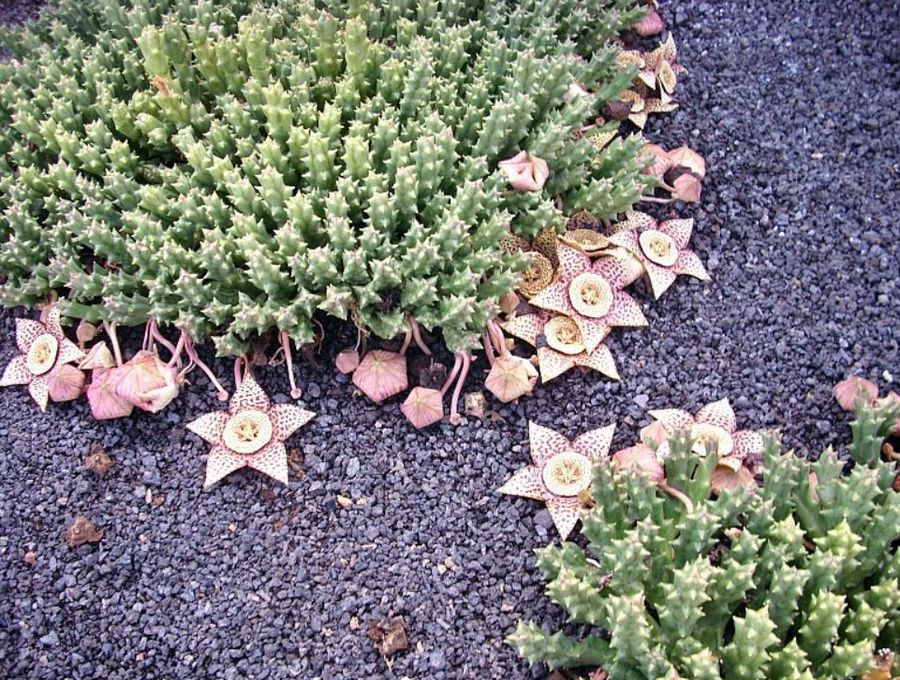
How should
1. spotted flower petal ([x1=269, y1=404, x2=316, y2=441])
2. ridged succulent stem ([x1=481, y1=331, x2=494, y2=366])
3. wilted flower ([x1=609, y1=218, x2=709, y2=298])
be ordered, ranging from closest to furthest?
1. spotted flower petal ([x1=269, y1=404, x2=316, y2=441])
2. ridged succulent stem ([x1=481, y1=331, x2=494, y2=366])
3. wilted flower ([x1=609, y1=218, x2=709, y2=298])

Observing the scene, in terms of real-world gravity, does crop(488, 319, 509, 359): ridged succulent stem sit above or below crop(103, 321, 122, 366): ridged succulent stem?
above

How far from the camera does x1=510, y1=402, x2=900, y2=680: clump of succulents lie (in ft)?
6.50

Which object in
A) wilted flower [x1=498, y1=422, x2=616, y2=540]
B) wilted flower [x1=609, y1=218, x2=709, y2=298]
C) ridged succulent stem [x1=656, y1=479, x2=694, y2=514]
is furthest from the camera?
wilted flower [x1=609, y1=218, x2=709, y2=298]

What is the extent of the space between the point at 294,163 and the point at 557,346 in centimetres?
98

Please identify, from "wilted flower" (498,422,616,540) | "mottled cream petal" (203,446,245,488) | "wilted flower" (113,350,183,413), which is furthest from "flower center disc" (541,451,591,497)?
"wilted flower" (113,350,183,413)

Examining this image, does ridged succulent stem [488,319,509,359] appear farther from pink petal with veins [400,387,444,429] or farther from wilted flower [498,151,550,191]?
wilted flower [498,151,550,191]

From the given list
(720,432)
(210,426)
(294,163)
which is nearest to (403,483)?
(210,426)

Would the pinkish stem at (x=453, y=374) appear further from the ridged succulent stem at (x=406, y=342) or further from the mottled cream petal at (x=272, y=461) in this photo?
the mottled cream petal at (x=272, y=461)

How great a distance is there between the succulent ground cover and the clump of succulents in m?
0.53

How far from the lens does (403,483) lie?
8.46 feet

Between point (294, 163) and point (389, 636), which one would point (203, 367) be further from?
point (389, 636)

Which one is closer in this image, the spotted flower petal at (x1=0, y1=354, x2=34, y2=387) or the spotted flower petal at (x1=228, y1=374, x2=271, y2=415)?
the spotted flower petal at (x1=228, y1=374, x2=271, y2=415)

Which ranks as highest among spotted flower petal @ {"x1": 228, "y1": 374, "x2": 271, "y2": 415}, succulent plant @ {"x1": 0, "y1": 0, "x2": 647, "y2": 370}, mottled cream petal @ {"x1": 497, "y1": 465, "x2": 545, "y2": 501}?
succulent plant @ {"x1": 0, "y1": 0, "x2": 647, "y2": 370}

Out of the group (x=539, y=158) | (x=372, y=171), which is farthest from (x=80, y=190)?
(x=539, y=158)
